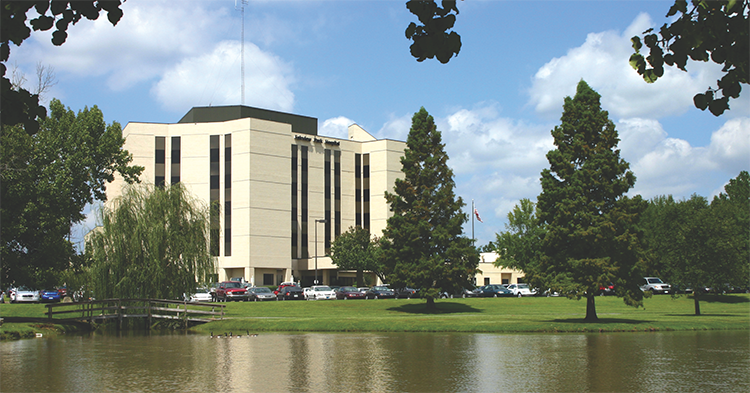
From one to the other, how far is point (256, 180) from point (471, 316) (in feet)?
150

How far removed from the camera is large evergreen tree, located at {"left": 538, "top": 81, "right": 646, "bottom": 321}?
33406 millimetres

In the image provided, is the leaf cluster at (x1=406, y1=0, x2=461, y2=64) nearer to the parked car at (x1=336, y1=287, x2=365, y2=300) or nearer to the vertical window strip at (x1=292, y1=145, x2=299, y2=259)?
Answer: the parked car at (x1=336, y1=287, x2=365, y2=300)

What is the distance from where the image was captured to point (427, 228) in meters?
49.5

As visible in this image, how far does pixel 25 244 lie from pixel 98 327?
5.61 meters

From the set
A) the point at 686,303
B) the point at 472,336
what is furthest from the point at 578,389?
the point at 686,303

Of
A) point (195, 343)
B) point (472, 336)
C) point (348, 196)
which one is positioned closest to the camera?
point (195, 343)

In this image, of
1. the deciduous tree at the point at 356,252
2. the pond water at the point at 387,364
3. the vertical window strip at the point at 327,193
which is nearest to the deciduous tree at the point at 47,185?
the pond water at the point at 387,364

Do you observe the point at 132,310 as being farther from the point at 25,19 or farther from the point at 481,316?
the point at 25,19

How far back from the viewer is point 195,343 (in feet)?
85.4

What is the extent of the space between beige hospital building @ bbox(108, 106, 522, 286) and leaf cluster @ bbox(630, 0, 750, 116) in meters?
75.4

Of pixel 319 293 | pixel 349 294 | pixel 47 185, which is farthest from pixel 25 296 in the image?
pixel 47 185

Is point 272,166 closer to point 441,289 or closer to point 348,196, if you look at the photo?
point 348,196

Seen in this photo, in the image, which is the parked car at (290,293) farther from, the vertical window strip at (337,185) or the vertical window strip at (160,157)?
the vertical window strip at (160,157)

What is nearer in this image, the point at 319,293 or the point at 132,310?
the point at 132,310
